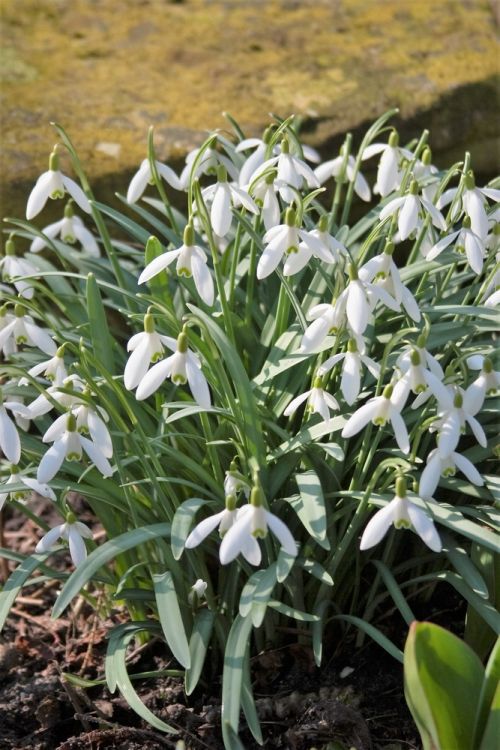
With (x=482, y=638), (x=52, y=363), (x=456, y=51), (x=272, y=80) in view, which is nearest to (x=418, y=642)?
(x=482, y=638)

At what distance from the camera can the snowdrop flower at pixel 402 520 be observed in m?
1.65

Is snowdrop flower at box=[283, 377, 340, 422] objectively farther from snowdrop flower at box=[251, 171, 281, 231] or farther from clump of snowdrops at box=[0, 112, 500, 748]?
snowdrop flower at box=[251, 171, 281, 231]

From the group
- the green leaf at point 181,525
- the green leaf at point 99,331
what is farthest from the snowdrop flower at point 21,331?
the green leaf at point 181,525

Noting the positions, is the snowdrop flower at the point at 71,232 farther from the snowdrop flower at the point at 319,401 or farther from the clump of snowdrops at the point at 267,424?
the snowdrop flower at the point at 319,401

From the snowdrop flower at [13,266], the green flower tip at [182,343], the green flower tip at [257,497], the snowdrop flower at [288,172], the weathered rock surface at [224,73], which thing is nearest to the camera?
the green flower tip at [257,497]

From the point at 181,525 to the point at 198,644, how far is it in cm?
26

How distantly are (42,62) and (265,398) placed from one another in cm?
210

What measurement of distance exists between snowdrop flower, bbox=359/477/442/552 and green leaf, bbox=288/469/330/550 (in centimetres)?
15

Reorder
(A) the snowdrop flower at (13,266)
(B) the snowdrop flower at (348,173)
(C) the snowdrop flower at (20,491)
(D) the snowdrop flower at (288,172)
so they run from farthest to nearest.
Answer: (B) the snowdrop flower at (348,173) < (A) the snowdrop flower at (13,266) < (D) the snowdrop flower at (288,172) < (C) the snowdrop flower at (20,491)

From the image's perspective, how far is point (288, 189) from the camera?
2025 millimetres

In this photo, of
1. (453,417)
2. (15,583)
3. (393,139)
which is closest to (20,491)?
(15,583)

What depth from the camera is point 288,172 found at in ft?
6.66

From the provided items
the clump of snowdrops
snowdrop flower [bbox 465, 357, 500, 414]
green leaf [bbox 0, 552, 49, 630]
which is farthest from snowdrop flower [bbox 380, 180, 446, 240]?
green leaf [bbox 0, 552, 49, 630]

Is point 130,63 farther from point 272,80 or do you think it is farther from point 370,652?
point 370,652
